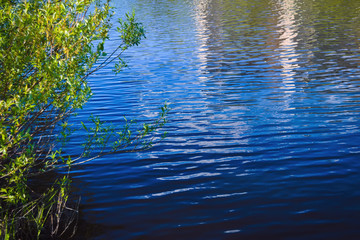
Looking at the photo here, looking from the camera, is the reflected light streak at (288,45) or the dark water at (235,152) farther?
the reflected light streak at (288,45)

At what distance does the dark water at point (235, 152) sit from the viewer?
8711 mm

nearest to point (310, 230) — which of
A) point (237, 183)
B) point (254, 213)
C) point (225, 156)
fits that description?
point (254, 213)

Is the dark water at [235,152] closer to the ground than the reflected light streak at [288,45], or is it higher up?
higher up

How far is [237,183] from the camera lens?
1029 centimetres

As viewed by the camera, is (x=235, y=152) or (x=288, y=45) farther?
(x=288, y=45)

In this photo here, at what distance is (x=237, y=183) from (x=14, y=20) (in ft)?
18.5

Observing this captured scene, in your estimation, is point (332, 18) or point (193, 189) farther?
point (332, 18)

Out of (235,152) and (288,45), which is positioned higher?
(235,152)

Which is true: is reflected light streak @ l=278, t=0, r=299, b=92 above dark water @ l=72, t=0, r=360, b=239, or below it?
below

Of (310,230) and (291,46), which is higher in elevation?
(310,230)

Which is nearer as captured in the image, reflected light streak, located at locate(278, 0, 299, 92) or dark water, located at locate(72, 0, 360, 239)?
dark water, located at locate(72, 0, 360, 239)

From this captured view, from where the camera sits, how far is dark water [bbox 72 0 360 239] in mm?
8711

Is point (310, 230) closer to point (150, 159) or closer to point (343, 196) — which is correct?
point (343, 196)

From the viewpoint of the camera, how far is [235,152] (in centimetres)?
1212
